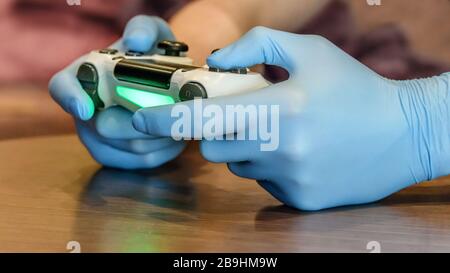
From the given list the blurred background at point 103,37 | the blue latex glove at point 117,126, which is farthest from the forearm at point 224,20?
the blue latex glove at point 117,126

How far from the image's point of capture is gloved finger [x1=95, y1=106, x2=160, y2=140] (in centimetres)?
73

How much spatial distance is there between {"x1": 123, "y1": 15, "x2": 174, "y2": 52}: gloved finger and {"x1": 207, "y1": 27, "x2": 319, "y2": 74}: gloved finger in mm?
180

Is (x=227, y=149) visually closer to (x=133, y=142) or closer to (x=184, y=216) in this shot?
(x=184, y=216)

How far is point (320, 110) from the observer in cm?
57

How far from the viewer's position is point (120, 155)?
2.52 feet

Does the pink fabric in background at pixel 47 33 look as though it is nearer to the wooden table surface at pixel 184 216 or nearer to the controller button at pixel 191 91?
the wooden table surface at pixel 184 216

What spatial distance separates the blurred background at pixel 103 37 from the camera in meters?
0.90

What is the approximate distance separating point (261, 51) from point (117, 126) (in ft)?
0.66

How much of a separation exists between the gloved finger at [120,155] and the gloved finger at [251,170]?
182mm

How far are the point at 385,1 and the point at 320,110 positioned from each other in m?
0.38

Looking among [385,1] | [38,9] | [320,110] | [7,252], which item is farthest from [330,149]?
[38,9]

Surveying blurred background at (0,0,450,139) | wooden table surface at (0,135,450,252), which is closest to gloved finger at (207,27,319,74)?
wooden table surface at (0,135,450,252)
